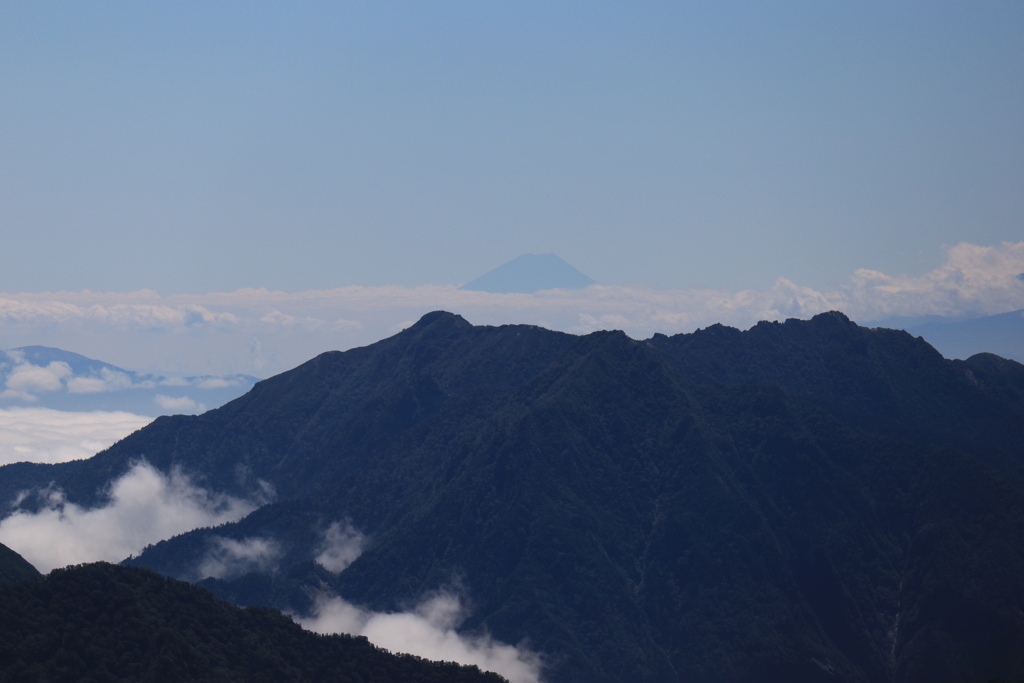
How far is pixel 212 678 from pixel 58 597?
31042 millimetres

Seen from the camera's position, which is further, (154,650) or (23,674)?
(154,650)

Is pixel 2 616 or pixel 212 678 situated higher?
Result: pixel 2 616

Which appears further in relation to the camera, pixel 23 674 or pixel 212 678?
pixel 212 678

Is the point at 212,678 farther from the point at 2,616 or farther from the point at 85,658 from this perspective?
the point at 2,616

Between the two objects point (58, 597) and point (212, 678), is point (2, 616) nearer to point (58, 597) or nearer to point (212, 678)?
point (58, 597)

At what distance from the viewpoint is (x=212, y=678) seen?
19962 cm

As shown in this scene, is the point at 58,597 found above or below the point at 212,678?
above

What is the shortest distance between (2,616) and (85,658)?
15.6m

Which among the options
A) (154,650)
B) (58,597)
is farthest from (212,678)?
(58,597)

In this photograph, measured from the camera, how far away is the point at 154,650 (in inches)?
7854

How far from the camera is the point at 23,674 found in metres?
179

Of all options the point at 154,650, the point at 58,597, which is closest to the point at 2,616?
the point at 58,597

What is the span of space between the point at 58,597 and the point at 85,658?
14863 mm

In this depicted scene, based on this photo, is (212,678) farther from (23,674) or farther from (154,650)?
(23,674)
